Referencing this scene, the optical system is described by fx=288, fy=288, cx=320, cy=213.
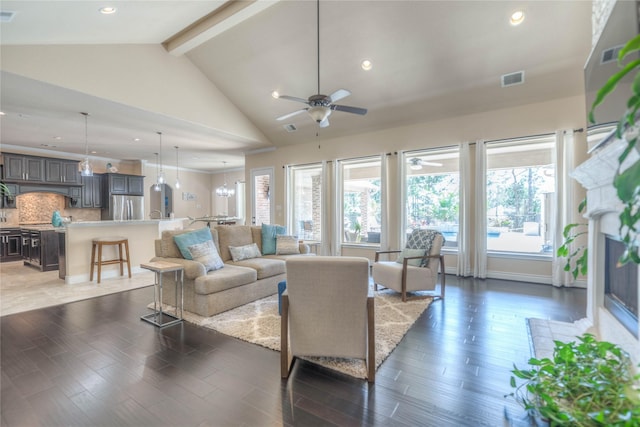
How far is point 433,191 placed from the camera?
6.03m

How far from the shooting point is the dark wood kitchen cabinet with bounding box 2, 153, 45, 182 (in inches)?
277

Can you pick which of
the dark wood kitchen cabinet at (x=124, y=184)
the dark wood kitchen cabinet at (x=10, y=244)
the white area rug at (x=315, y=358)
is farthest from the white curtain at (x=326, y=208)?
the dark wood kitchen cabinet at (x=10, y=244)

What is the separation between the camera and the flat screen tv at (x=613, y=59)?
77.6 inches

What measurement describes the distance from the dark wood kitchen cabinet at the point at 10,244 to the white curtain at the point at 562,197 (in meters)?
11.5

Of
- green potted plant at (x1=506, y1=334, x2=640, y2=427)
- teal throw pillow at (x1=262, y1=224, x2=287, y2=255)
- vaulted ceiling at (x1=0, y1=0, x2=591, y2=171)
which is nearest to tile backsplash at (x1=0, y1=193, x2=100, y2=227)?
vaulted ceiling at (x1=0, y1=0, x2=591, y2=171)

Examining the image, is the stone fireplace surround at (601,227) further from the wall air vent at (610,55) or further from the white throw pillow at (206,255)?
the white throw pillow at (206,255)

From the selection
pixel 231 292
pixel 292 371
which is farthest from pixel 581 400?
pixel 231 292

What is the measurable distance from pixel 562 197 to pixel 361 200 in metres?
3.73

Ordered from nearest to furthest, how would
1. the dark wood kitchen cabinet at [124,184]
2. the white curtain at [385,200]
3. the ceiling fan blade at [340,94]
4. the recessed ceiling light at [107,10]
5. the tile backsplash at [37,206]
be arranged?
the recessed ceiling light at [107,10] → the ceiling fan blade at [340,94] → the white curtain at [385,200] → the tile backsplash at [37,206] → the dark wood kitchen cabinet at [124,184]

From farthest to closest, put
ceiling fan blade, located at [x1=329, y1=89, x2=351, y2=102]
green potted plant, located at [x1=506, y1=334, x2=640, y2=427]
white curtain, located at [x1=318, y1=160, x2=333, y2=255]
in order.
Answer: white curtain, located at [x1=318, y1=160, x2=333, y2=255] < ceiling fan blade, located at [x1=329, y1=89, x2=351, y2=102] < green potted plant, located at [x1=506, y1=334, x2=640, y2=427]

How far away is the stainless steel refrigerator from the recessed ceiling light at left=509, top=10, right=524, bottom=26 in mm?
10402

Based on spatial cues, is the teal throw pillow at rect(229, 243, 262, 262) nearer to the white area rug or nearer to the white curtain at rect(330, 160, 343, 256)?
the white area rug

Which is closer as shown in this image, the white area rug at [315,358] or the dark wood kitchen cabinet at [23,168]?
the white area rug at [315,358]

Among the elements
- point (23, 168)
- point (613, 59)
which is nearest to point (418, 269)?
point (613, 59)
